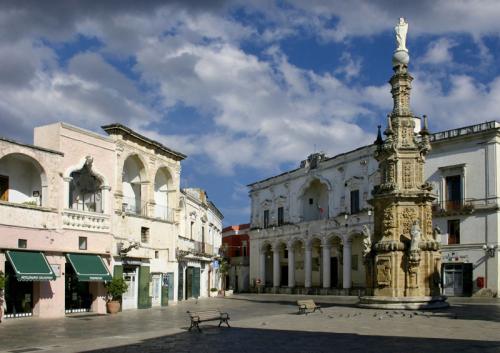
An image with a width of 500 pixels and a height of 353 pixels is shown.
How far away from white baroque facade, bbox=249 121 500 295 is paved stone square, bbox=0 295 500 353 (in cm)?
1703

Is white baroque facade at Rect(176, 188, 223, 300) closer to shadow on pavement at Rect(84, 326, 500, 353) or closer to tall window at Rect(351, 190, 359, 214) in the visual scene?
tall window at Rect(351, 190, 359, 214)

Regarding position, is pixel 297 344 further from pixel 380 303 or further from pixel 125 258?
pixel 125 258

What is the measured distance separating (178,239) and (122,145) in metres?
9.92

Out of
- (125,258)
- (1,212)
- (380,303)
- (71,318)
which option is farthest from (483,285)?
(1,212)

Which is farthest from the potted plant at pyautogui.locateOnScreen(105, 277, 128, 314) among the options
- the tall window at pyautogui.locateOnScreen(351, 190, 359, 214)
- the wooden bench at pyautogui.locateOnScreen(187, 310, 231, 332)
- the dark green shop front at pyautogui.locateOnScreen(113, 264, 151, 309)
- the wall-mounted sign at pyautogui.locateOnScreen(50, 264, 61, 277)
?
the tall window at pyautogui.locateOnScreen(351, 190, 359, 214)

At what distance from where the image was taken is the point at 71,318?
27.3m

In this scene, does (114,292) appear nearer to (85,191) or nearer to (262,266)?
(85,191)

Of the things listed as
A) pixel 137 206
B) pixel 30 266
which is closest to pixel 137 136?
pixel 137 206

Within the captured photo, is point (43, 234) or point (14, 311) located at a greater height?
point (43, 234)

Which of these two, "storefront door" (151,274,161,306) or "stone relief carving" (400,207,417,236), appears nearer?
"stone relief carving" (400,207,417,236)

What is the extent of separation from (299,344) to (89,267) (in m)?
16.4

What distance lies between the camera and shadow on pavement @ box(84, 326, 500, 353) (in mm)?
14828

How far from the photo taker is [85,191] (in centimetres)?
3262

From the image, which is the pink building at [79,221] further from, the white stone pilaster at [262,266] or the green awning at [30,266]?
the white stone pilaster at [262,266]
